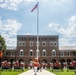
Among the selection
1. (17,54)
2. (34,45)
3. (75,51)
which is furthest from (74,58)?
(17,54)

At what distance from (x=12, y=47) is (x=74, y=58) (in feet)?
77.6

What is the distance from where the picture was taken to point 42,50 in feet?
262

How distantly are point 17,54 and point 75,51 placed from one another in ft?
69.3

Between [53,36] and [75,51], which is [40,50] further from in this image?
[75,51]

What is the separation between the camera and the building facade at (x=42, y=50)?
7938 cm

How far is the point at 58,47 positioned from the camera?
79.8 meters

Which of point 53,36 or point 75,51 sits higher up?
point 53,36

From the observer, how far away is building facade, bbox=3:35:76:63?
260ft

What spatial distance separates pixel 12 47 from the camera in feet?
273

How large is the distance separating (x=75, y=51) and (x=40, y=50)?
1270 centimetres

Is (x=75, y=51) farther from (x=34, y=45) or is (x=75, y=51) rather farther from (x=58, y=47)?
(x=34, y=45)

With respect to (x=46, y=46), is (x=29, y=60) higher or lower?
lower

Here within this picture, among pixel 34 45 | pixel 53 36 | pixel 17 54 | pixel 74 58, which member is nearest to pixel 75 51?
pixel 74 58

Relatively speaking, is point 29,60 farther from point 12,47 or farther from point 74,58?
point 74,58
